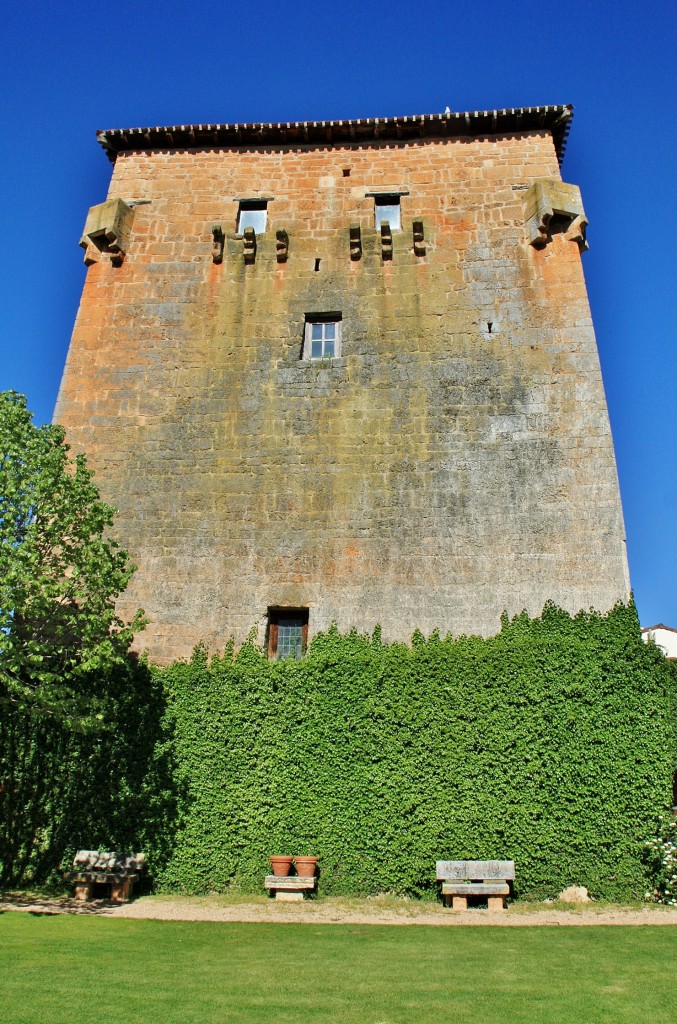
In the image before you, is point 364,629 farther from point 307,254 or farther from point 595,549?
point 307,254

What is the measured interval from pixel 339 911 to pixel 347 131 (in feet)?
54.7

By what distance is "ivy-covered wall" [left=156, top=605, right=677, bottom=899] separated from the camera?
1087 cm

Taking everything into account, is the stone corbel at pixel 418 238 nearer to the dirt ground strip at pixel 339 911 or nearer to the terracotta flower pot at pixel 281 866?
the terracotta flower pot at pixel 281 866

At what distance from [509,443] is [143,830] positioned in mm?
9582

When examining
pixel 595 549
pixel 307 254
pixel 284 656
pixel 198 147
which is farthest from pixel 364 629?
pixel 198 147

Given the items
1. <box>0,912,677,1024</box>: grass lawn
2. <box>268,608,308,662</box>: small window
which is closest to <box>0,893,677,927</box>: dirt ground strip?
<box>0,912,677,1024</box>: grass lawn

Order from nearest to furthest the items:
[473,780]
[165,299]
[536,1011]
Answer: [536,1011] → [473,780] → [165,299]

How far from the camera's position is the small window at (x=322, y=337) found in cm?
1509

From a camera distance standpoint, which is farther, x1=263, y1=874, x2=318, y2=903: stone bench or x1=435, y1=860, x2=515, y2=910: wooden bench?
x1=263, y1=874, x2=318, y2=903: stone bench

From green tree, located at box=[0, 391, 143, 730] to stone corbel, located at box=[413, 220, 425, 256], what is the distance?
9.00 m

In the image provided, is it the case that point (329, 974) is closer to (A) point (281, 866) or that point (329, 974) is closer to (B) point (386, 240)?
(A) point (281, 866)

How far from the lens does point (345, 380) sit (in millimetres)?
14602

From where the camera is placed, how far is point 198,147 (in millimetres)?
17625

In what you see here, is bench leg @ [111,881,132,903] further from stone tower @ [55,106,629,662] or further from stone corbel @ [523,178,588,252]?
stone corbel @ [523,178,588,252]
